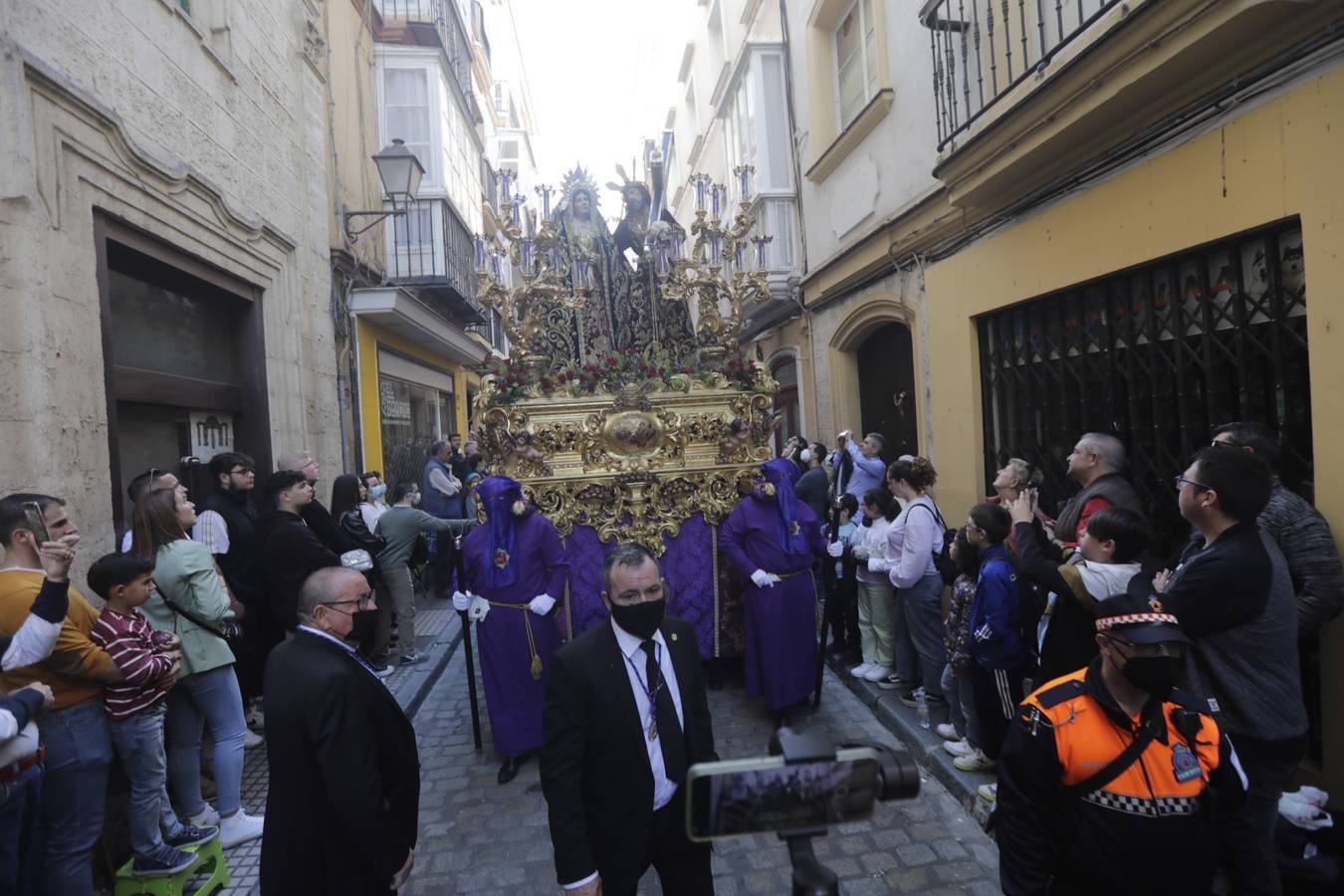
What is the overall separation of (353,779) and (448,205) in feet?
33.2

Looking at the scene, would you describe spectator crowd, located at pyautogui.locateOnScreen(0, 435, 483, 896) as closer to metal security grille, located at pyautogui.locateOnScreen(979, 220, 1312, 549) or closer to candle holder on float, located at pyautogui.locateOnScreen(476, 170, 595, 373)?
candle holder on float, located at pyautogui.locateOnScreen(476, 170, 595, 373)

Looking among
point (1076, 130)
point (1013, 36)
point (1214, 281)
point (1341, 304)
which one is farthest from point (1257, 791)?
point (1013, 36)

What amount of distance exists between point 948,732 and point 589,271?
4718 millimetres

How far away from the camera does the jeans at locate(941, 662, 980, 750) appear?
13.1ft

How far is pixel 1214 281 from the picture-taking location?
4086 millimetres

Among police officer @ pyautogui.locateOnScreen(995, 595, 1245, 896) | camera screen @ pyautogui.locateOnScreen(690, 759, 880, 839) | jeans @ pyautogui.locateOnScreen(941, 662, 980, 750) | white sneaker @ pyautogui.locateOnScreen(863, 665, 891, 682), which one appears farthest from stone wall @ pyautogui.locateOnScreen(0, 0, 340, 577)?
white sneaker @ pyautogui.locateOnScreen(863, 665, 891, 682)

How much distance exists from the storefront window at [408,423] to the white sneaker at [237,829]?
6.95 m

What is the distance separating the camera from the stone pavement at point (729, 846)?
3.37 metres

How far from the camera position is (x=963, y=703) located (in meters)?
4.13

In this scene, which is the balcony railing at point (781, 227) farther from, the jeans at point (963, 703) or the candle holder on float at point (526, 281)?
the jeans at point (963, 703)

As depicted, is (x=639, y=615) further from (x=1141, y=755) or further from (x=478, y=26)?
(x=478, y=26)

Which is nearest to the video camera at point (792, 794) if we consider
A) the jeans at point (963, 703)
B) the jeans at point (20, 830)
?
the jeans at point (20, 830)

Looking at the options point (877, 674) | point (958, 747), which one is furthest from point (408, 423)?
point (958, 747)

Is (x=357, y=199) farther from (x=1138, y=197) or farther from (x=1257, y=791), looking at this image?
(x=1257, y=791)
